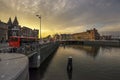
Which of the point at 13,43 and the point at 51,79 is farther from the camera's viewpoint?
the point at 13,43

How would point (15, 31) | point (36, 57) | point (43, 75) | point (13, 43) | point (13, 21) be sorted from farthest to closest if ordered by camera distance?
1. point (13, 21)
2. point (15, 31)
3. point (13, 43)
4. point (36, 57)
5. point (43, 75)

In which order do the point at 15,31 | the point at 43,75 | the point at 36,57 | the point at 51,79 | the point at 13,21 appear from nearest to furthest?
1. the point at 51,79
2. the point at 43,75
3. the point at 36,57
4. the point at 15,31
5. the point at 13,21

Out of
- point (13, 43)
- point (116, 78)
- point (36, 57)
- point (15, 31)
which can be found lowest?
point (116, 78)

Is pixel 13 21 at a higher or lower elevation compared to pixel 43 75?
higher

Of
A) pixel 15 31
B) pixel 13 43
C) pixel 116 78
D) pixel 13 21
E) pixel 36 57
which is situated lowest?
pixel 116 78

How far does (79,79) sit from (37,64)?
914 centimetres

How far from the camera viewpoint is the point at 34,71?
24.6 m

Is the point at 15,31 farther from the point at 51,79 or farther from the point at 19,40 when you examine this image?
the point at 51,79

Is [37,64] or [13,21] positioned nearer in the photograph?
[37,64]

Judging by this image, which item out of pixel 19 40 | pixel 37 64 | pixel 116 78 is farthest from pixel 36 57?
pixel 116 78

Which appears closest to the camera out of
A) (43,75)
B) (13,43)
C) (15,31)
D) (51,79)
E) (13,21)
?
(51,79)

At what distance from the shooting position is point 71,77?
2197cm

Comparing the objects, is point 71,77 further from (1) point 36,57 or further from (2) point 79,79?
(1) point 36,57

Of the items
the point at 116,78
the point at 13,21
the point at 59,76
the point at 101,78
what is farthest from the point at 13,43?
the point at 13,21
